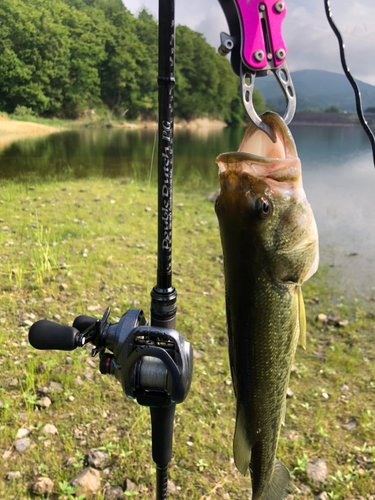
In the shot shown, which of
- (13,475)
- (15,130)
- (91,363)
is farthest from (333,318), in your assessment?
(15,130)

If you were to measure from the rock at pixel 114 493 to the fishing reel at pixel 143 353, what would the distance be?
4.47ft

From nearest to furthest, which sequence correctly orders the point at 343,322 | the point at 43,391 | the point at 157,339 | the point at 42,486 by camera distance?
the point at 157,339 → the point at 42,486 → the point at 43,391 → the point at 343,322

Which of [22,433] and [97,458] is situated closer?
[97,458]

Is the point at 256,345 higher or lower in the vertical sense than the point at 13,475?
higher

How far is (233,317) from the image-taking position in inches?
44.8

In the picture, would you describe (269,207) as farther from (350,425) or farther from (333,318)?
(333,318)

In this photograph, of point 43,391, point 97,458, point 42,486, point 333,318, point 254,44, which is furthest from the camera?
point 333,318

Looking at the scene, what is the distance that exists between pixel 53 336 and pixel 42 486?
4.89ft

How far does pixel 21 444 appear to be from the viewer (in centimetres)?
255

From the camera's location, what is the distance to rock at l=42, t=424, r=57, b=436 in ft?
8.75

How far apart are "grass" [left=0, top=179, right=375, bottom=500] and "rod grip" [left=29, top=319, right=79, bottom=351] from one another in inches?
56.7

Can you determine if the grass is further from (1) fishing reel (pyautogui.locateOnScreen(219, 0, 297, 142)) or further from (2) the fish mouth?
(1) fishing reel (pyautogui.locateOnScreen(219, 0, 297, 142))

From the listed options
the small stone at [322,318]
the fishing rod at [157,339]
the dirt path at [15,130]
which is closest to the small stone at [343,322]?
the small stone at [322,318]

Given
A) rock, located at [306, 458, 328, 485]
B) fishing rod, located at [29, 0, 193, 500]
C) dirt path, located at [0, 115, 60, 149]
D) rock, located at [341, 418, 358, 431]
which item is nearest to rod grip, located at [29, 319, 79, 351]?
fishing rod, located at [29, 0, 193, 500]
